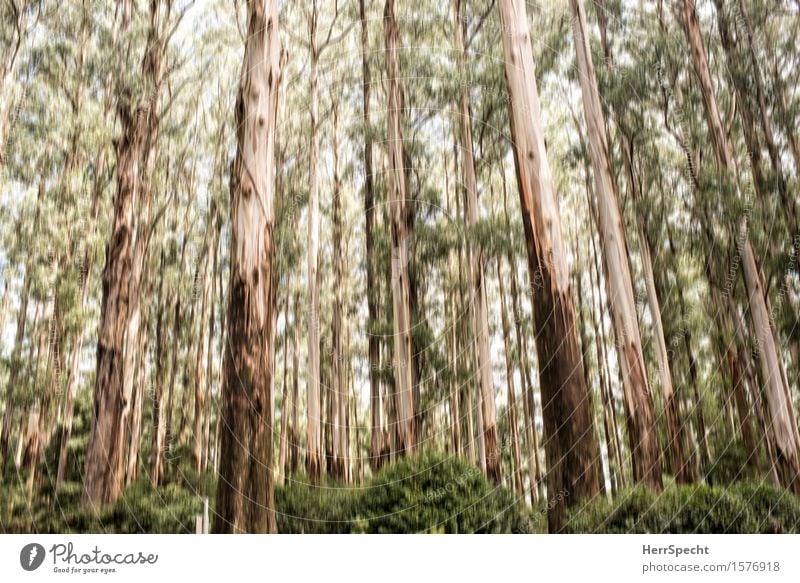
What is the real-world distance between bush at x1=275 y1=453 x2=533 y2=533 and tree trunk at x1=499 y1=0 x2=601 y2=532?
52 centimetres

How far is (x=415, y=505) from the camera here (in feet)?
16.3

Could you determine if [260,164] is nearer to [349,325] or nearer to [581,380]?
[581,380]

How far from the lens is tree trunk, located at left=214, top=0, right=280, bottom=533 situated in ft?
15.1

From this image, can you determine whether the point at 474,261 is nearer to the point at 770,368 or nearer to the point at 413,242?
the point at 413,242

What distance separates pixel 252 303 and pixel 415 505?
6.79 ft

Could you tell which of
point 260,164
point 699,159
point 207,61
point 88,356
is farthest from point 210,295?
point 699,159

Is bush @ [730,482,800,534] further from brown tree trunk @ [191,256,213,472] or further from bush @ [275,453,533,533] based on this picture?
brown tree trunk @ [191,256,213,472]

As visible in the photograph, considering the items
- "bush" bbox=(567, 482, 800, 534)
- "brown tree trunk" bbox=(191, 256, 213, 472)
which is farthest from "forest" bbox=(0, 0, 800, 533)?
"brown tree trunk" bbox=(191, 256, 213, 472)

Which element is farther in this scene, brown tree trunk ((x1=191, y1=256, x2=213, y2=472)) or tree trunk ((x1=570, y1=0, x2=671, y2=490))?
brown tree trunk ((x1=191, y1=256, x2=213, y2=472))

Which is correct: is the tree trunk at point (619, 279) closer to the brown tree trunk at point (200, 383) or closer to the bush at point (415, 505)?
the bush at point (415, 505)

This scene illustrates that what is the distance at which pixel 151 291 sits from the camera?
8.13 meters

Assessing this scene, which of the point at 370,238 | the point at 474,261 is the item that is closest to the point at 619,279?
the point at 474,261

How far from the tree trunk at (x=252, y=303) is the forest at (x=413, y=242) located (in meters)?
0.02
